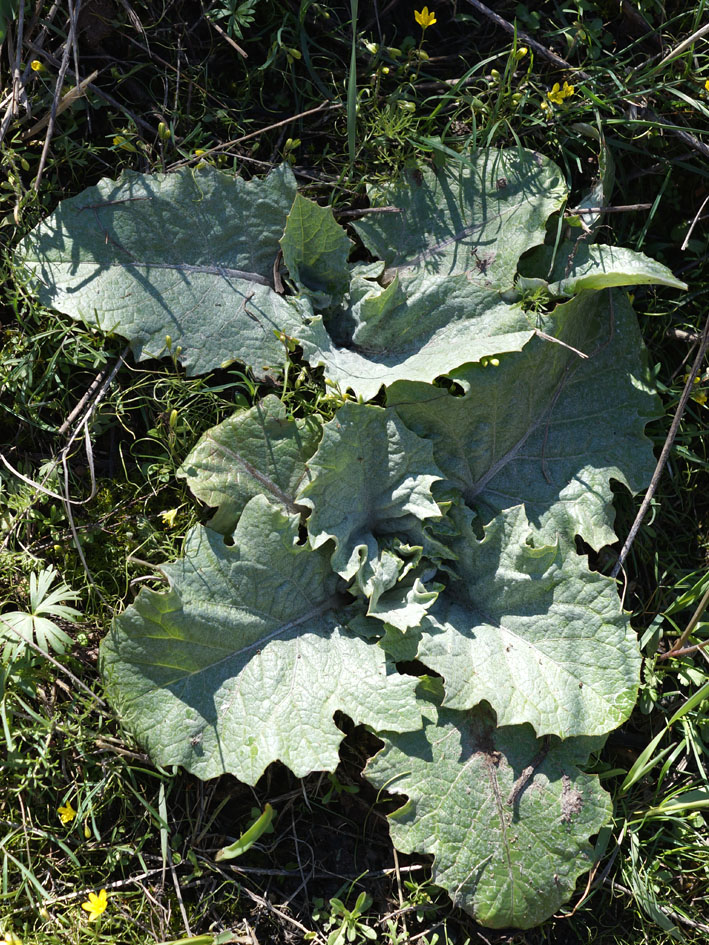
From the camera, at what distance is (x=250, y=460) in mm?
2709

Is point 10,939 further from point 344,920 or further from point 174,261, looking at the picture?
point 174,261

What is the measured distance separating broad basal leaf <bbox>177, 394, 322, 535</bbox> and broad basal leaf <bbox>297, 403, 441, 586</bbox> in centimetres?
13

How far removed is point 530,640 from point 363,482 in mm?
769

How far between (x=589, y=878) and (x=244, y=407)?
1991mm

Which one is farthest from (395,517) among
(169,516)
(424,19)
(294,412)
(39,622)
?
(424,19)

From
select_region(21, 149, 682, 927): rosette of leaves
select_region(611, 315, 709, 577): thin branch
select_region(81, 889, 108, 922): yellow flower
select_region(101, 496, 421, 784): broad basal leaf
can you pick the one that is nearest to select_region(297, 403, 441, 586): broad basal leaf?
select_region(21, 149, 682, 927): rosette of leaves

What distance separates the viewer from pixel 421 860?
9.48 ft

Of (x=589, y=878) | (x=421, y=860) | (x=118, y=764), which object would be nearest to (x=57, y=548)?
(x=118, y=764)

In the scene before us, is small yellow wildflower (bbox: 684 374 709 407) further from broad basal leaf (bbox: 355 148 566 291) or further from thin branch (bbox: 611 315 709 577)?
broad basal leaf (bbox: 355 148 566 291)

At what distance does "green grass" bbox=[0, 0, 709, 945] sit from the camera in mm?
2762

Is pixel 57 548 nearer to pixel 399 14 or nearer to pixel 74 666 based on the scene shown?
pixel 74 666

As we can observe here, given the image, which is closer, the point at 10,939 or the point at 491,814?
the point at 10,939

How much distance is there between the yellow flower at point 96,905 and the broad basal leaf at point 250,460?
3.88 ft

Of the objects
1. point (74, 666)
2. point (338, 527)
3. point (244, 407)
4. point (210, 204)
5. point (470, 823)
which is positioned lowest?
point (470, 823)
